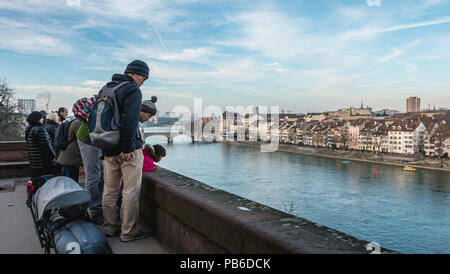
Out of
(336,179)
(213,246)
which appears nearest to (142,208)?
(213,246)

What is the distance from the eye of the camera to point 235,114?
104562mm

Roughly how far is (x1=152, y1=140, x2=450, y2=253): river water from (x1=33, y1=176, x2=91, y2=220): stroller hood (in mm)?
18246

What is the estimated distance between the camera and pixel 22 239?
7.62ft

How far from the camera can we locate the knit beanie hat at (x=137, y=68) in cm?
215

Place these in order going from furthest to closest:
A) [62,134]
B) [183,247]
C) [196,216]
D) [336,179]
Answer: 1. [336,179]
2. [62,134]
3. [183,247]
4. [196,216]

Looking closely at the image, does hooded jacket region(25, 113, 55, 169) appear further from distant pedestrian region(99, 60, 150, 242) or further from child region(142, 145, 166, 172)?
distant pedestrian region(99, 60, 150, 242)

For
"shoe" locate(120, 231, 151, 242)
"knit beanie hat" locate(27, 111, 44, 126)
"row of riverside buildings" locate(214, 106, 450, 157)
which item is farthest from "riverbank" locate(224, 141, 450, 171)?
"shoe" locate(120, 231, 151, 242)

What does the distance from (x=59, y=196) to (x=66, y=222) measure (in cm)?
16

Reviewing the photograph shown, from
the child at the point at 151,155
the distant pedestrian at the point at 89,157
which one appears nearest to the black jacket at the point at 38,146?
the distant pedestrian at the point at 89,157

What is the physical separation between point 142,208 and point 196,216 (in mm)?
888

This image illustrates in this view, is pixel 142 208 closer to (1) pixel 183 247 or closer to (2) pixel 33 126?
(1) pixel 183 247

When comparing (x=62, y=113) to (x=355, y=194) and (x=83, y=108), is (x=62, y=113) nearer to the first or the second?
(x=83, y=108)

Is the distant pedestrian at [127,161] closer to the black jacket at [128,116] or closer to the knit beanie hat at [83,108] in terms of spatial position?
the black jacket at [128,116]

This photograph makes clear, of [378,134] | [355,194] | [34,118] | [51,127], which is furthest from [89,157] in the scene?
[378,134]
